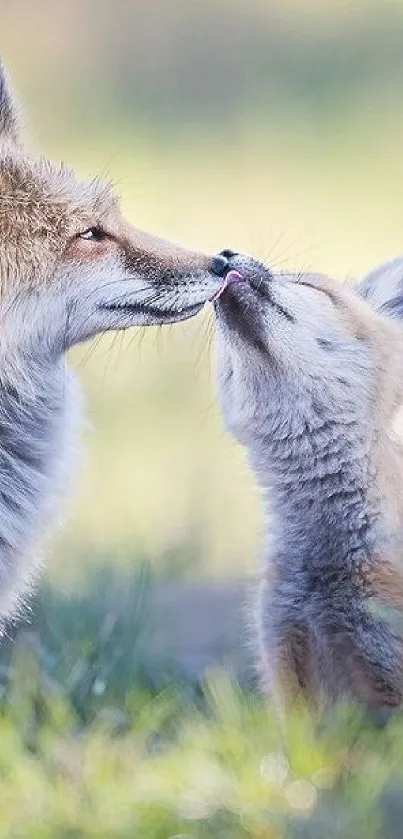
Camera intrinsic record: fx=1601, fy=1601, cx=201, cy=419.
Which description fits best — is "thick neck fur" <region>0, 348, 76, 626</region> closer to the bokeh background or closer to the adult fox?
the adult fox

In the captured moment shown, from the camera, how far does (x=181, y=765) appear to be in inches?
119

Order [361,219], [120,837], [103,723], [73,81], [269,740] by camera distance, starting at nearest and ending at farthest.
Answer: [120,837] < [269,740] < [103,723] < [361,219] < [73,81]

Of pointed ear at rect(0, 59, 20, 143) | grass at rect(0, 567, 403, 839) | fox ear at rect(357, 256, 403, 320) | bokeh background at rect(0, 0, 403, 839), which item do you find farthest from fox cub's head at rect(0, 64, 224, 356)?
grass at rect(0, 567, 403, 839)

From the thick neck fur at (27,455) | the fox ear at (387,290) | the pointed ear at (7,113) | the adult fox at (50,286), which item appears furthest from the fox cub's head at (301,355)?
the pointed ear at (7,113)

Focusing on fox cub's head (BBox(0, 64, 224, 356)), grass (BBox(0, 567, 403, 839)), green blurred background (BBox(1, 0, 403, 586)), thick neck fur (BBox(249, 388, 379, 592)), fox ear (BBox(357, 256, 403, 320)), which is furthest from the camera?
green blurred background (BBox(1, 0, 403, 586))

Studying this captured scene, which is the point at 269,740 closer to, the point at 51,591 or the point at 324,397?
the point at 324,397

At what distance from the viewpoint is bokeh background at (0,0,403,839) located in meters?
2.92

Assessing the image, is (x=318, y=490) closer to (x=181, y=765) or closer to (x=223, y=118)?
(x=181, y=765)

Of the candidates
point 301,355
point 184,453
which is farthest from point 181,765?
point 184,453

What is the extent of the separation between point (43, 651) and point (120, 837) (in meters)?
1.18

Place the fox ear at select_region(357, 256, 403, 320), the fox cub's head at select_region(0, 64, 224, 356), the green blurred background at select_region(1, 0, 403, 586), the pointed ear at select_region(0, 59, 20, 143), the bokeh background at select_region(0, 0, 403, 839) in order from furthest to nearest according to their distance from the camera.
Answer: the green blurred background at select_region(1, 0, 403, 586) < the fox ear at select_region(357, 256, 403, 320) < the pointed ear at select_region(0, 59, 20, 143) < the fox cub's head at select_region(0, 64, 224, 356) < the bokeh background at select_region(0, 0, 403, 839)

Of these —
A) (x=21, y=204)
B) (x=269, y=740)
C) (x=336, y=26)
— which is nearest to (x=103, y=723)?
(x=269, y=740)

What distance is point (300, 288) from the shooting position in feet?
11.9

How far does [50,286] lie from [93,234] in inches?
6.8
